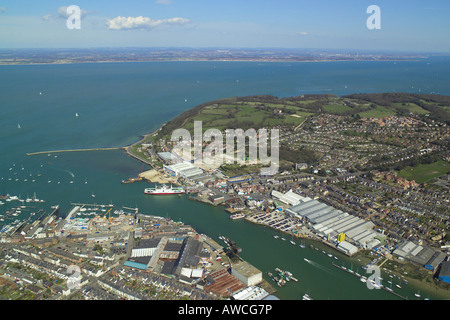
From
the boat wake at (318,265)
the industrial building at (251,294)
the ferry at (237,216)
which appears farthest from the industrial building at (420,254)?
the ferry at (237,216)

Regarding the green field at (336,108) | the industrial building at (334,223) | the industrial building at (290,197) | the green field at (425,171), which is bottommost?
the industrial building at (334,223)

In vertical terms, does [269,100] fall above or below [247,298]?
above

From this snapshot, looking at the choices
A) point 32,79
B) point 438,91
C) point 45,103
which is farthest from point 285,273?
point 32,79

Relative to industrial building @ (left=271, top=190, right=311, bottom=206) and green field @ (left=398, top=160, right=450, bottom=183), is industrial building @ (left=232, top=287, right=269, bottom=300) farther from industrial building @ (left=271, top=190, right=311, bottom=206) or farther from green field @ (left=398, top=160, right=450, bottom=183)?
green field @ (left=398, top=160, right=450, bottom=183)

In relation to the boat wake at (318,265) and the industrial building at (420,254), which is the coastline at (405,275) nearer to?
the industrial building at (420,254)

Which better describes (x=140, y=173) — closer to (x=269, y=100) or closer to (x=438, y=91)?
(x=269, y=100)

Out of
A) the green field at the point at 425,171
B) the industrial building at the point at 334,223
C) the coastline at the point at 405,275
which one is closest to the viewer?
the coastline at the point at 405,275
